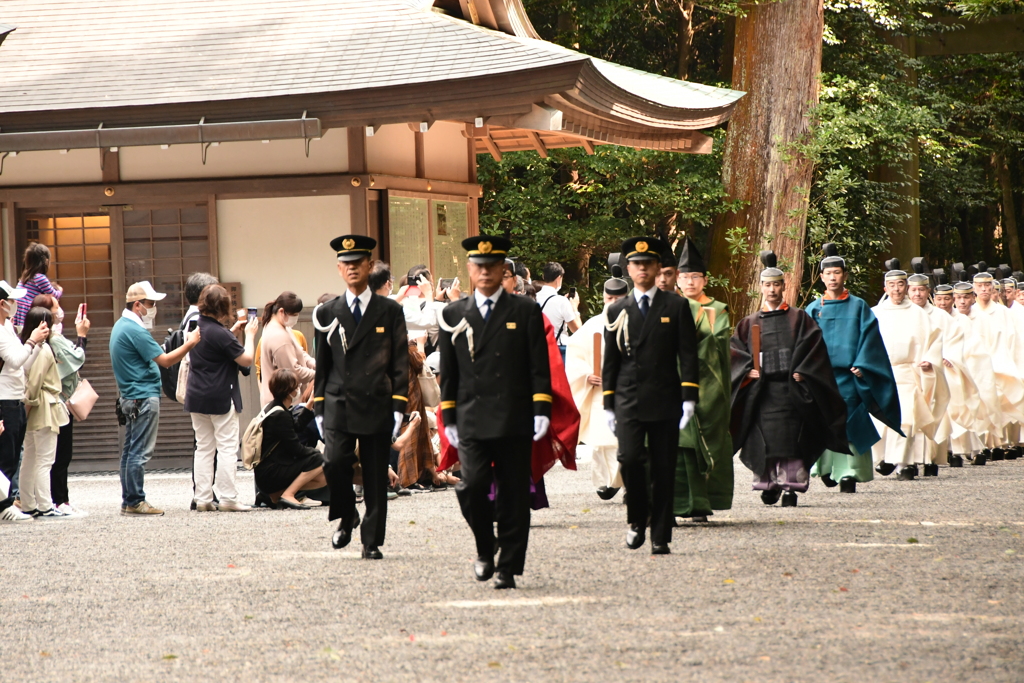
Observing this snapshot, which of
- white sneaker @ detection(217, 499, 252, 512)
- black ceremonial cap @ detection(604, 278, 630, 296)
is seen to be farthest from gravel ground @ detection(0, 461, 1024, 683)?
black ceremonial cap @ detection(604, 278, 630, 296)

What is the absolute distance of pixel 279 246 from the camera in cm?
1446

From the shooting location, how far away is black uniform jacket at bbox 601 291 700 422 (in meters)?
7.45

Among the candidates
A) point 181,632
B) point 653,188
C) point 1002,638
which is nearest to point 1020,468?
point 653,188

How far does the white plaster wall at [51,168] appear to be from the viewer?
14602 millimetres

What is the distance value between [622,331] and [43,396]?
15.3ft

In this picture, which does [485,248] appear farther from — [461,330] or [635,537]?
[635,537]

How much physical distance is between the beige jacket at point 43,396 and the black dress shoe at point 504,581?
481cm

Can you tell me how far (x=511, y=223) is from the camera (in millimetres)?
20453

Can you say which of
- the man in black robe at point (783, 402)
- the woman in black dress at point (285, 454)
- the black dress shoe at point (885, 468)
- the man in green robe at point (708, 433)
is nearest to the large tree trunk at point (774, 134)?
the black dress shoe at point (885, 468)

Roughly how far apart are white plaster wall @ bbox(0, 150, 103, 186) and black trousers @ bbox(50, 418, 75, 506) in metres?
5.19

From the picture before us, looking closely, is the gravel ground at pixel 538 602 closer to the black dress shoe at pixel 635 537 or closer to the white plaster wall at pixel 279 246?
the black dress shoe at pixel 635 537

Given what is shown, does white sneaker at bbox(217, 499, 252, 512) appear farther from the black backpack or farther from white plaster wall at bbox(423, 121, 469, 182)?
white plaster wall at bbox(423, 121, 469, 182)

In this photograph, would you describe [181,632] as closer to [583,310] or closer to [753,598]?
[753,598]

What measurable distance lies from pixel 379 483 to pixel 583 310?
45.9ft
